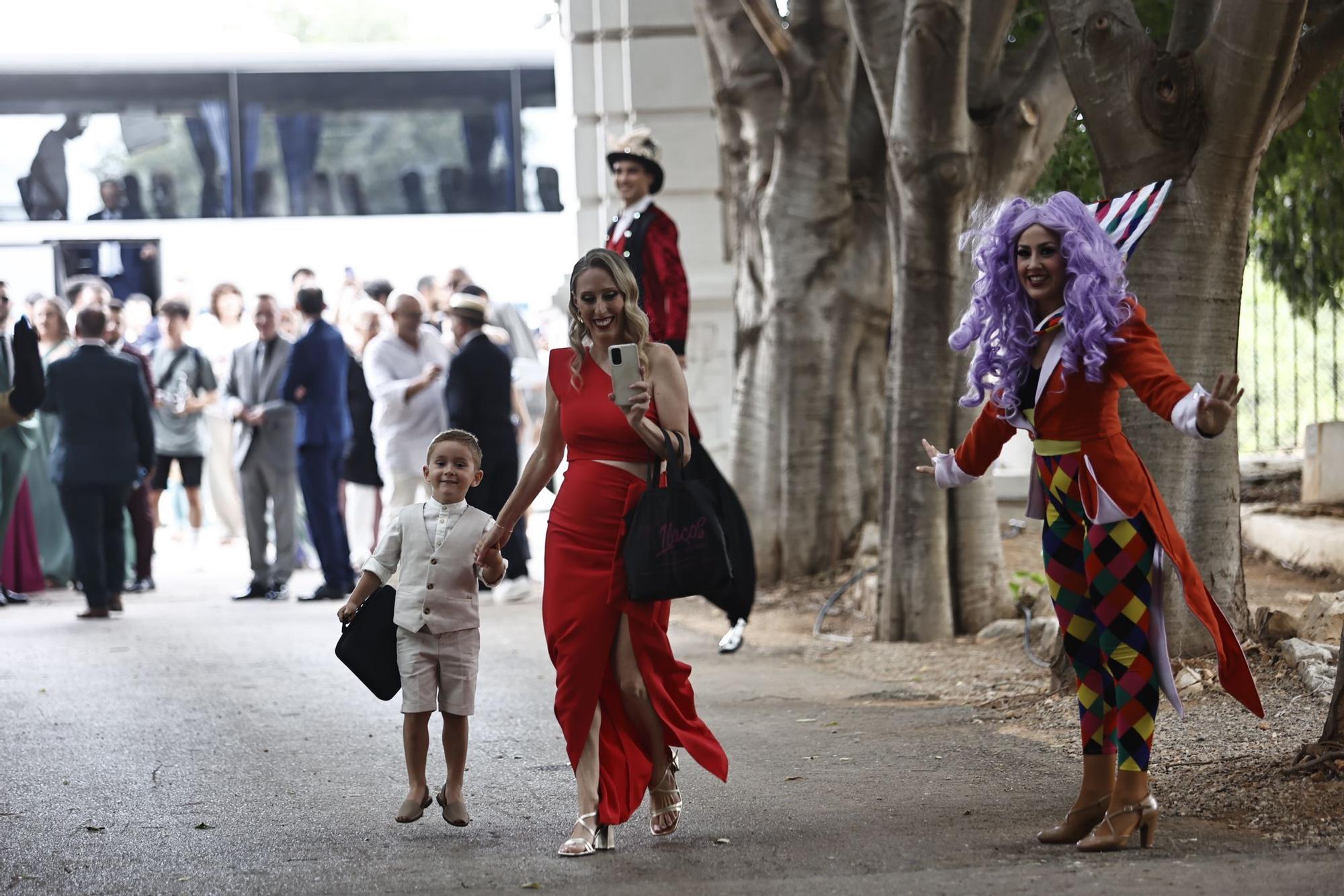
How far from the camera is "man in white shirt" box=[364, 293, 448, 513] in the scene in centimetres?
1442

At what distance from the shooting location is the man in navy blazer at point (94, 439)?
44.7 ft

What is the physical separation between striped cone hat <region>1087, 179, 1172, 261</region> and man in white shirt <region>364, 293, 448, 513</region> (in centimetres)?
892

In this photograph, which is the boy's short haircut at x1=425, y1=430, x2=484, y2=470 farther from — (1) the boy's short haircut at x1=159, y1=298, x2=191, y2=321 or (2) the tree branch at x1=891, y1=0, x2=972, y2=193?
(1) the boy's short haircut at x1=159, y1=298, x2=191, y2=321

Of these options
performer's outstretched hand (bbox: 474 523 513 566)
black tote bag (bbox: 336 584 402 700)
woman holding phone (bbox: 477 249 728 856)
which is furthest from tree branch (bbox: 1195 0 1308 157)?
black tote bag (bbox: 336 584 402 700)

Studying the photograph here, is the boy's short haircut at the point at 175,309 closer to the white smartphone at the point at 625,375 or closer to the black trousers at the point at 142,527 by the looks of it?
the black trousers at the point at 142,527

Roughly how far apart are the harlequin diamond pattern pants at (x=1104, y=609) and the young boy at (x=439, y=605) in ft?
5.73

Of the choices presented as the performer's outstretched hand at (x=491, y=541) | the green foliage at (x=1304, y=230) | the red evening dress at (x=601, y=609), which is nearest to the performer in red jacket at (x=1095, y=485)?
the red evening dress at (x=601, y=609)

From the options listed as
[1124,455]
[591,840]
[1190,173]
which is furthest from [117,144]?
[1124,455]

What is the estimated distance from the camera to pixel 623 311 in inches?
233

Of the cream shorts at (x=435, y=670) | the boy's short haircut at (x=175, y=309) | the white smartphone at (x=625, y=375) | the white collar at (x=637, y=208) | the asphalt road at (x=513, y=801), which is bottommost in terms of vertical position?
the asphalt road at (x=513, y=801)

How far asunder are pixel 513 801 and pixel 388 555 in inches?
40.9

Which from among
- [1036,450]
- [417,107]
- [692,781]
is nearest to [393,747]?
[692,781]

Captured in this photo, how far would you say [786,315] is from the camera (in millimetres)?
13367

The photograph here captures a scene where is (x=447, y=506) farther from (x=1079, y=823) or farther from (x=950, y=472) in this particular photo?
(x=1079, y=823)
